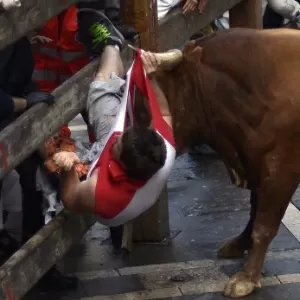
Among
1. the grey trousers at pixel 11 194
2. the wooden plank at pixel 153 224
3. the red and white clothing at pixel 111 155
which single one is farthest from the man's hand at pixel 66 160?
the wooden plank at pixel 153 224

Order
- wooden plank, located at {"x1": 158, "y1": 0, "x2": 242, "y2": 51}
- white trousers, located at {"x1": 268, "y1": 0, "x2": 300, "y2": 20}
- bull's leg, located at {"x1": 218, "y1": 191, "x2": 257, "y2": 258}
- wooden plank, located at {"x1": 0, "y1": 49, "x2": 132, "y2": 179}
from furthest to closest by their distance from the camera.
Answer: white trousers, located at {"x1": 268, "y1": 0, "x2": 300, "y2": 20} → wooden plank, located at {"x1": 158, "y1": 0, "x2": 242, "y2": 51} → bull's leg, located at {"x1": 218, "y1": 191, "x2": 257, "y2": 258} → wooden plank, located at {"x1": 0, "y1": 49, "x2": 132, "y2": 179}

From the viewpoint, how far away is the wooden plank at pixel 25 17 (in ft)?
13.2

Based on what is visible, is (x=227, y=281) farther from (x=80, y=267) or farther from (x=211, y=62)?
(x=211, y=62)

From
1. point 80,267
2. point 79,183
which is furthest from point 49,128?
point 80,267

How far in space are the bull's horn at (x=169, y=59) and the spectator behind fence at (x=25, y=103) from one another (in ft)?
2.33

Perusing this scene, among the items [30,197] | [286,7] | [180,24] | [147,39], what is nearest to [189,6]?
[180,24]

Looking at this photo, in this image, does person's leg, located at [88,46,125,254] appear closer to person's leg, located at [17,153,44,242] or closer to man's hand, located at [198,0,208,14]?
person's leg, located at [17,153,44,242]

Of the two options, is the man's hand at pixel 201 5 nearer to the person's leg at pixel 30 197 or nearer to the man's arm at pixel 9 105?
the person's leg at pixel 30 197

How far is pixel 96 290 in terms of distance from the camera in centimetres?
539

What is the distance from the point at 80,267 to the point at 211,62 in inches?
62.8

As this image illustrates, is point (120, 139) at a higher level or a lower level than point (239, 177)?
higher

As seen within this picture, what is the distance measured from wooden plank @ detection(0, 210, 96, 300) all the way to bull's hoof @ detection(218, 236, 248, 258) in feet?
3.38

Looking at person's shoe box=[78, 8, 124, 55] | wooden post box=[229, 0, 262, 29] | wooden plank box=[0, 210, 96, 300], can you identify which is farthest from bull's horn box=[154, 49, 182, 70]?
wooden post box=[229, 0, 262, 29]

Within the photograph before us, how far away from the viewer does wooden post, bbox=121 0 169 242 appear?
18.7 feet
